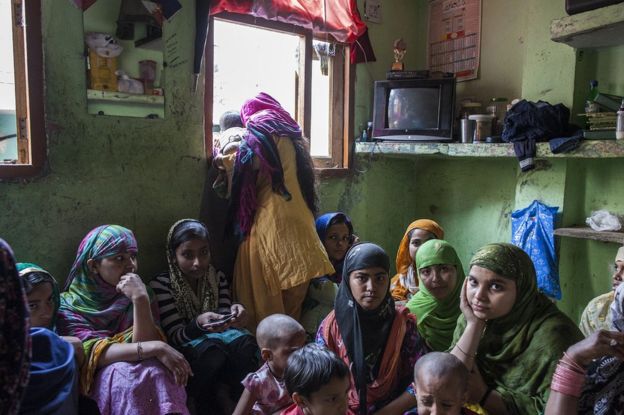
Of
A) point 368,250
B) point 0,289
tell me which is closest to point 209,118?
point 368,250

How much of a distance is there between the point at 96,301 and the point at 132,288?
0.78 ft

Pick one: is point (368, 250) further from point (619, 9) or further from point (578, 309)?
point (578, 309)

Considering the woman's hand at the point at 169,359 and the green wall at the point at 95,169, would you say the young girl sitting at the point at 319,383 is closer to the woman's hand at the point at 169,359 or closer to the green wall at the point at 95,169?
the woman's hand at the point at 169,359

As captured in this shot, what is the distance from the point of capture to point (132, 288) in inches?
84.9

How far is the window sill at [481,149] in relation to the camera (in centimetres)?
269

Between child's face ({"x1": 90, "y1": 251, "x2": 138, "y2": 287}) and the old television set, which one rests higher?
the old television set

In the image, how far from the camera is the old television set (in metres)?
3.46

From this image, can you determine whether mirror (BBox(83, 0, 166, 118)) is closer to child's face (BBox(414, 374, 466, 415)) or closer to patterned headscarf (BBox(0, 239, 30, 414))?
patterned headscarf (BBox(0, 239, 30, 414))

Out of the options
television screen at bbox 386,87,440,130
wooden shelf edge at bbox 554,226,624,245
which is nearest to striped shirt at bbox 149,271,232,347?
television screen at bbox 386,87,440,130

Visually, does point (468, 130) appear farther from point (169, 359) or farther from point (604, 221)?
point (169, 359)

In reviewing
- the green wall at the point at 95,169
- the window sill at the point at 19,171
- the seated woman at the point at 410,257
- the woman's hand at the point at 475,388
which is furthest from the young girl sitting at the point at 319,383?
the window sill at the point at 19,171

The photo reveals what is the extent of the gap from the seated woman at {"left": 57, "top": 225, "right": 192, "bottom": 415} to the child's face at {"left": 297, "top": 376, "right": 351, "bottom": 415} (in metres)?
0.64

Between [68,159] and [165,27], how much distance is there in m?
0.92

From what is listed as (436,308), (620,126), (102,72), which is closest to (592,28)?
(620,126)
